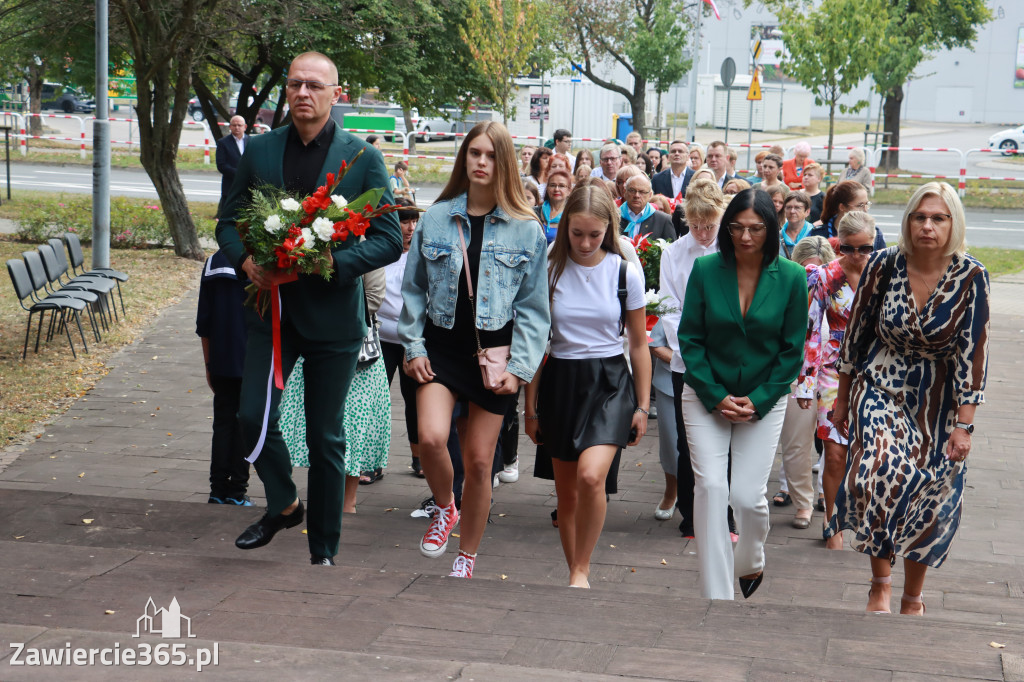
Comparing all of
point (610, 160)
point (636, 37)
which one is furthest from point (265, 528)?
point (636, 37)

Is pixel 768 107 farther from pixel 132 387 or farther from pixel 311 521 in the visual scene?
pixel 311 521

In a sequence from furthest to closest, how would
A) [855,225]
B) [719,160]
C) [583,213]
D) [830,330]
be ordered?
[719,160] < [830,330] < [855,225] < [583,213]

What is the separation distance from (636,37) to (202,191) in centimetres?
1701

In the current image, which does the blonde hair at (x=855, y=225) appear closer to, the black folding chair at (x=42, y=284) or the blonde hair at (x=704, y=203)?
the blonde hair at (x=704, y=203)

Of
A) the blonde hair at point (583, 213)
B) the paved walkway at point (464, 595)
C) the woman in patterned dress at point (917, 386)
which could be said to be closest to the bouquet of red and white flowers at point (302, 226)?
the blonde hair at point (583, 213)

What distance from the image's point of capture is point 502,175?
15.5ft

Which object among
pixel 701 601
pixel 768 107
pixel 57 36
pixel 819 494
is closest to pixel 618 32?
pixel 768 107

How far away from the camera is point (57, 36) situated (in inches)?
715

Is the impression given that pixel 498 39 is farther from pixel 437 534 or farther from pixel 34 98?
pixel 34 98

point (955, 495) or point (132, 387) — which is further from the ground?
point (955, 495)

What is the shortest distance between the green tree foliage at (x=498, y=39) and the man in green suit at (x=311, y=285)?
18598 mm

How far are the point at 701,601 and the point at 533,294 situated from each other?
1.43 metres

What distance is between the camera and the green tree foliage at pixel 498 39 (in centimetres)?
2250

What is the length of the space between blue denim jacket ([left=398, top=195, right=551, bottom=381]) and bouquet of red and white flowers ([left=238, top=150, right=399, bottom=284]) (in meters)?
0.47
